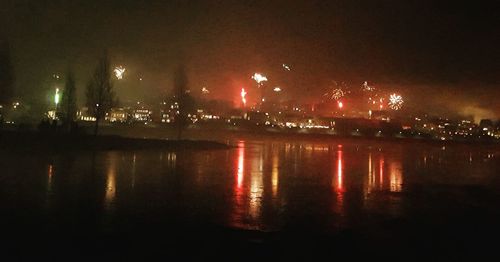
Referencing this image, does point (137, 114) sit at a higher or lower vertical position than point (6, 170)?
higher

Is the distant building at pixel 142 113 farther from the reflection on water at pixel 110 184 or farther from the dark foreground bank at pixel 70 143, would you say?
the reflection on water at pixel 110 184

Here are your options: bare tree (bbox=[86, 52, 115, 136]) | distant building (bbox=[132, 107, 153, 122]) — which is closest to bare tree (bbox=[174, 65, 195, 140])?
bare tree (bbox=[86, 52, 115, 136])

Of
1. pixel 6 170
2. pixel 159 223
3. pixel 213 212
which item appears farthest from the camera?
pixel 6 170

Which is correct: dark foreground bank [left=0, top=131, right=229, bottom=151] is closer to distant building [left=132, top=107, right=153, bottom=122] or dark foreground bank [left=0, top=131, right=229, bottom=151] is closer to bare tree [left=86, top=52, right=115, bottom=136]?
bare tree [left=86, top=52, right=115, bottom=136]

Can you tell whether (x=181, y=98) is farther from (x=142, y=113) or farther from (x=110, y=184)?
(x=142, y=113)

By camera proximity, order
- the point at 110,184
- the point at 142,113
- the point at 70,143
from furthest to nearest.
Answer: the point at 142,113
the point at 70,143
the point at 110,184

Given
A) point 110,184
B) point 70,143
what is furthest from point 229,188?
point 70,143

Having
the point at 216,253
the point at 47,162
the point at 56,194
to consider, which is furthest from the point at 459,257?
the point at 47,162

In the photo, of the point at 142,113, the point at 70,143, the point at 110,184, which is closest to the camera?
the point at 110,184

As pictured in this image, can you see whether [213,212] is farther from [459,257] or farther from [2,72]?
[2,72]
